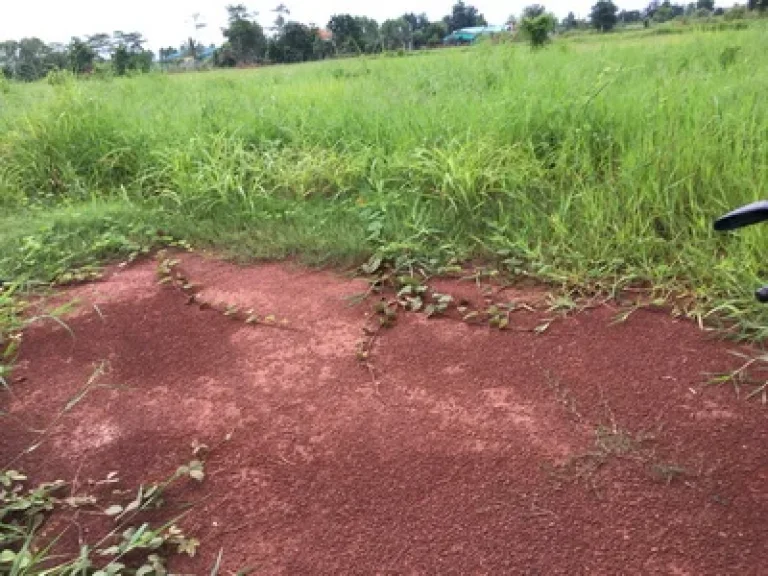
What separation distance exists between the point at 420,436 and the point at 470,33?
8511 millimetres

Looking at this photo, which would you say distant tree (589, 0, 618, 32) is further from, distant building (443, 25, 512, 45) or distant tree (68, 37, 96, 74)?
distant tree (68, 37, 96, 74)

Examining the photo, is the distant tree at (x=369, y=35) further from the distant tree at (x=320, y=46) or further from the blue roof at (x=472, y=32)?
the blue roof at (x=472, y=32)

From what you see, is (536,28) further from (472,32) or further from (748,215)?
(748,215)

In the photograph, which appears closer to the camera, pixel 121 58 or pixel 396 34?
pixel 396 34

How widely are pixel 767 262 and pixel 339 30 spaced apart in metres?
7.04

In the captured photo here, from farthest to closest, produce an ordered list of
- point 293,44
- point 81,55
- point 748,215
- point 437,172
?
1. point 293,44
2. point 81,55
3. point 437,172
4. point 748,215

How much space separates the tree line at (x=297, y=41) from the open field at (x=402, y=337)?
260cm

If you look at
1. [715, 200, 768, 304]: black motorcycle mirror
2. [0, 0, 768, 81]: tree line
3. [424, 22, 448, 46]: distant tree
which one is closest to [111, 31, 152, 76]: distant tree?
[0, 0, 768, 81]: tree line

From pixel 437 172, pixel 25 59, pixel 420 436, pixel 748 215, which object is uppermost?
pixel 25 59

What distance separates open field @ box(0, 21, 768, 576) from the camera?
1.66 meters

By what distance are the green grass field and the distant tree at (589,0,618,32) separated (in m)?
5.74

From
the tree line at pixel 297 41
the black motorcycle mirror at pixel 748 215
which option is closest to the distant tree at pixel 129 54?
the tree line at pixel 297 41

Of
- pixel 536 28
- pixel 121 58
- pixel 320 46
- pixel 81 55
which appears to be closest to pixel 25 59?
pixel 81 55

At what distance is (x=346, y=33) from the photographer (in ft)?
25.8
